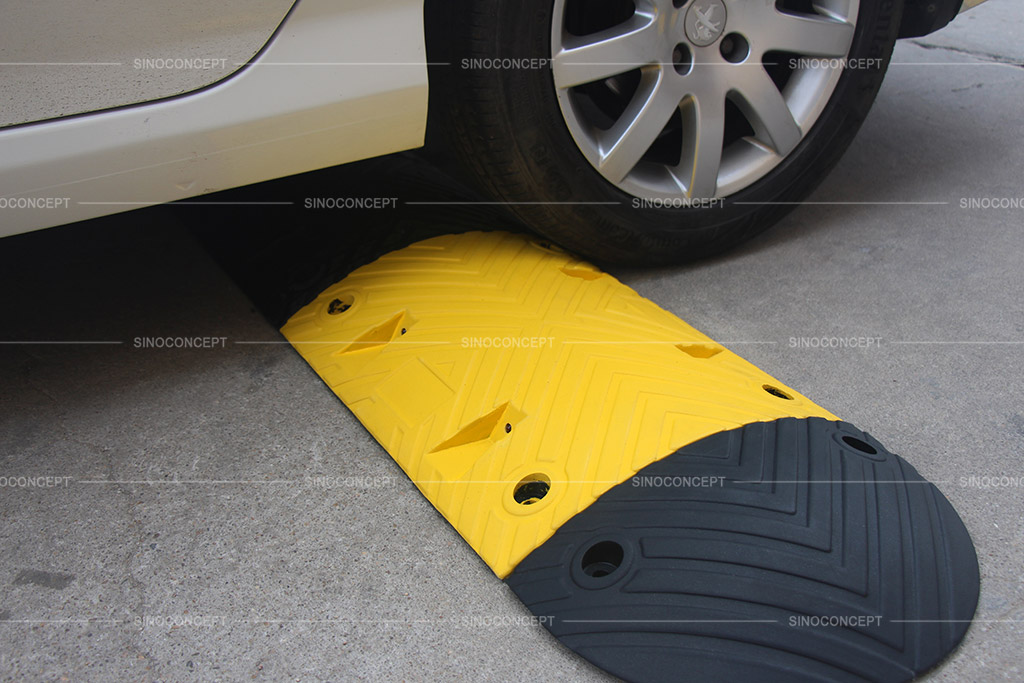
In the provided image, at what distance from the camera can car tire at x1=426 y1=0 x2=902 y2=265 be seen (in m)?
1.88

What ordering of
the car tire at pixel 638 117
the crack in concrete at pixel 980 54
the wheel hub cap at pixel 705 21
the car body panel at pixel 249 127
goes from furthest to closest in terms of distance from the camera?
the crack in concrete at pixel 980 54 → the wheel hub cap at pixel 705 21 → the car tire at pixel 638 117 → the car body panel at pixel 249 127

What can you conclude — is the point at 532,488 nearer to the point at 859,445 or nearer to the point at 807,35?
the point at 859,445

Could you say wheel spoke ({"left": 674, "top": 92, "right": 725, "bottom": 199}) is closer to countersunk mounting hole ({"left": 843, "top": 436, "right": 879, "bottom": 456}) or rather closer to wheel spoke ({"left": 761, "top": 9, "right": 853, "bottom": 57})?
wheel spoke ({"left": 761, "top": 9, "right": 853, "bottom": 57})

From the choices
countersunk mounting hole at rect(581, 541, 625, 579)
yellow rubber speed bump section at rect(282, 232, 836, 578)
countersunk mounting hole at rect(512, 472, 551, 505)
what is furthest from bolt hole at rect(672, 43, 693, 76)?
countersunk mounting hole at rect(581, 541, 625, 579)

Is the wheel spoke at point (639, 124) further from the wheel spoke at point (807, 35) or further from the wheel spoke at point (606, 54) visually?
the wheel spoke at point (807, 35)

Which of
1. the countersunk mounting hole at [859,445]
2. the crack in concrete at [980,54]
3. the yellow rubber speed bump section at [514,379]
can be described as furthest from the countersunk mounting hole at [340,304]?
the crack in concrete at [980,54]

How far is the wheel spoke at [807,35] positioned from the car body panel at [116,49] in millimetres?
1222

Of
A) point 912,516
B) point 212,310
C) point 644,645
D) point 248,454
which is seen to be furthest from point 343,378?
point 912,516

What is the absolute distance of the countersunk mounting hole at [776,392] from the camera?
1.76 metres

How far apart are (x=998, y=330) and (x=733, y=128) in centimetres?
88

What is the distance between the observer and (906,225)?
2592 millimetres

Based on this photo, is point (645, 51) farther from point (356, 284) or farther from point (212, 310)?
point (212, 310)

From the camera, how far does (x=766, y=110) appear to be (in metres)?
2.17

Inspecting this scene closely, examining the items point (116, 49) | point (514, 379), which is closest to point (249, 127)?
point (116, 49)
